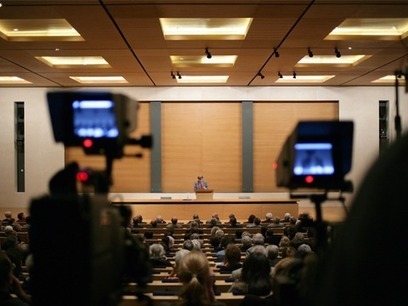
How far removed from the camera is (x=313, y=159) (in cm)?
177

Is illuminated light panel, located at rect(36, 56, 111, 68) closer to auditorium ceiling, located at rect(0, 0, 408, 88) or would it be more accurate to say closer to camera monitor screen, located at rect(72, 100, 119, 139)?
auditorium ceiling, located at rect(0, 0, 408, 88)

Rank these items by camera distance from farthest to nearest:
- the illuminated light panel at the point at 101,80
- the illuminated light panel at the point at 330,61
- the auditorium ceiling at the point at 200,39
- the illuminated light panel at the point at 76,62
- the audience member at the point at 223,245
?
the illuminated light panel at the point at 101,80 → the illuminated light panel at the point at 330,61 → the illuminated light panel at the point at 76,62 → the auditorium ceiling at the point at 200,39 → the audience member at the point at 223,245

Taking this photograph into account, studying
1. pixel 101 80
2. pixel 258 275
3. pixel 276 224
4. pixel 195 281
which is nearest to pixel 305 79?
pixel 101 80

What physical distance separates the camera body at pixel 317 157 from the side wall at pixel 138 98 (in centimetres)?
1834

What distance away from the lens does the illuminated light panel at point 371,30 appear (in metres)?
11.9

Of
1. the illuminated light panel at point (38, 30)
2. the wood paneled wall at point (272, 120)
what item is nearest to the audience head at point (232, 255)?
the illuminated light panel at point (38, 30)

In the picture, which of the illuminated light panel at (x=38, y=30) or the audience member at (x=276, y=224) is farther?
the audience member at (x=276, y=224)

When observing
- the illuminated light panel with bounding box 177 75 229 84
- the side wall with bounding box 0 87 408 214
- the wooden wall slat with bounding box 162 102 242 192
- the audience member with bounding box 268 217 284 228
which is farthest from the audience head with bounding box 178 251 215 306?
the side wall with bounding box 0 87 408 214

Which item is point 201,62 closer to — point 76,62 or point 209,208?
point 76,62

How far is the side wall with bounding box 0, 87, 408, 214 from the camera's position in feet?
65.5

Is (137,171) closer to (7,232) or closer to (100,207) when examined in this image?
(7,232)

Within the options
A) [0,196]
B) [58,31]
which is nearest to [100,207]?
[58,31]

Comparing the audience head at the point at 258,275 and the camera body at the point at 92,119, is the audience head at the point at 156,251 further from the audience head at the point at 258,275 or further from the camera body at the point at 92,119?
the camera body at the point at 92,119

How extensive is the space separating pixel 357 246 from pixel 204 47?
12945mm
